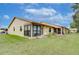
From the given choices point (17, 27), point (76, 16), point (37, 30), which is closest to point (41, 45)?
point (37, 30)

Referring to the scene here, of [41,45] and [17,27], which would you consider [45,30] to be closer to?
[41,45]

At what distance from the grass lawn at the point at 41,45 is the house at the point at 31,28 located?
0.18 feet

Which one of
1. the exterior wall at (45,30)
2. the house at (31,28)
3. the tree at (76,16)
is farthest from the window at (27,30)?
the tree at (76,16)

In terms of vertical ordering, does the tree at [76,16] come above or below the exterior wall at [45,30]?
above

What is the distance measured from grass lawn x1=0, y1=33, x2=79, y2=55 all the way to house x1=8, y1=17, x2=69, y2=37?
56mm

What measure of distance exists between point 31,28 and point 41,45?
219mm

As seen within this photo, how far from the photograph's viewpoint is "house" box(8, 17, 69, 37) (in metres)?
2.84

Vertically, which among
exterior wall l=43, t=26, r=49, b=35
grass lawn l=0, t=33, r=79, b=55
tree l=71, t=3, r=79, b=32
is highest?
tree l=71, t=3, r=79, b=32

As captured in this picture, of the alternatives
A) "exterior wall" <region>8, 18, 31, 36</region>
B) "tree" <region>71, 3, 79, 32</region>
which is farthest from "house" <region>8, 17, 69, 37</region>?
"tree" <region>71, 3, 79, 32</region>

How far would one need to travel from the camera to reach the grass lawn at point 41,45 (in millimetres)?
2783

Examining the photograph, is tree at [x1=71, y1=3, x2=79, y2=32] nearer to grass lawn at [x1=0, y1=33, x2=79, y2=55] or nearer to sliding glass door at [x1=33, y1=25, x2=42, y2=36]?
grass lawn at [x1=0, y1=33, x2=79, y2=55]

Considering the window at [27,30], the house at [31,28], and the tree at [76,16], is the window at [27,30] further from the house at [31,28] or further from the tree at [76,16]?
the tree at [76,16]

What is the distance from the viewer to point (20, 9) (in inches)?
111
